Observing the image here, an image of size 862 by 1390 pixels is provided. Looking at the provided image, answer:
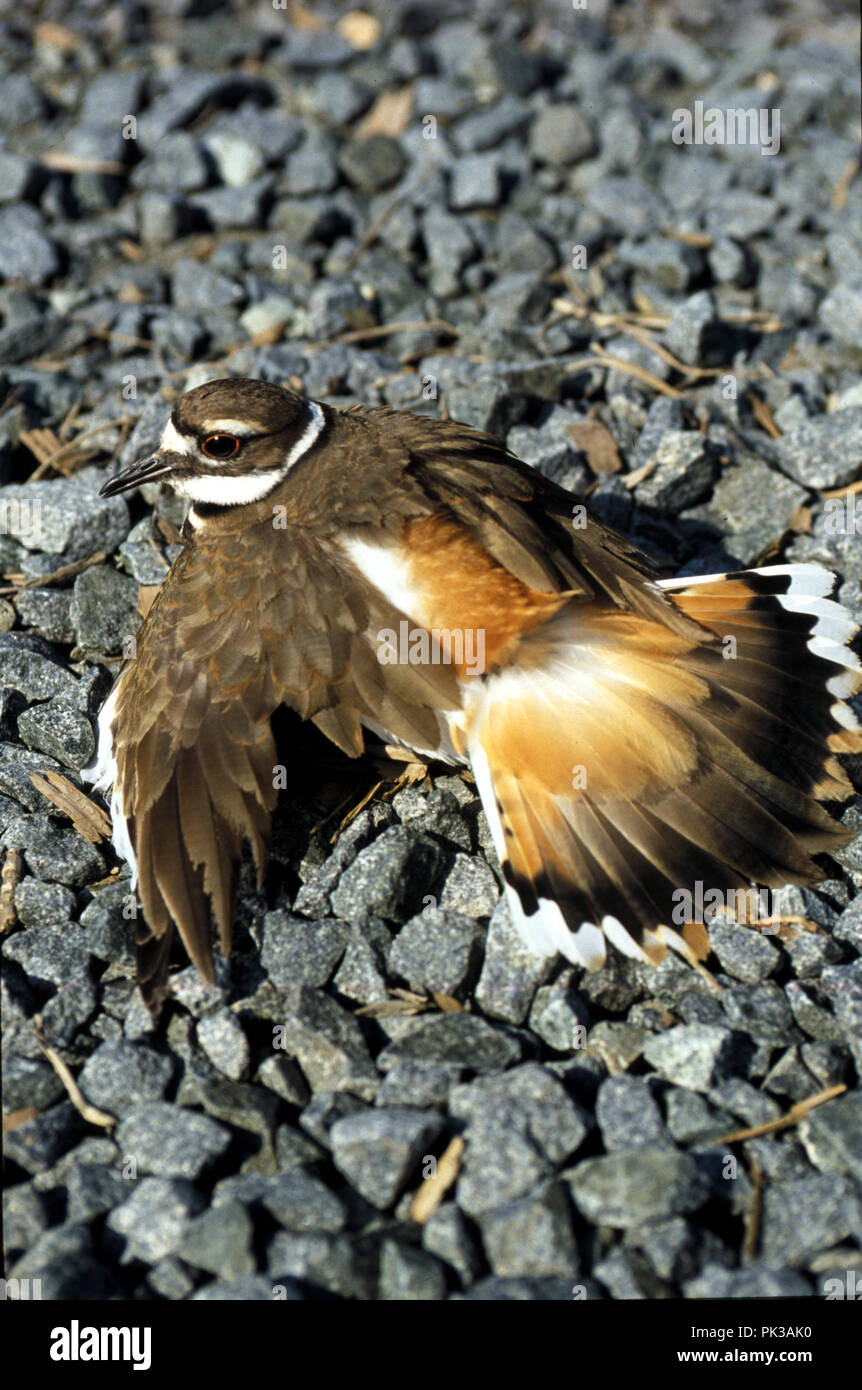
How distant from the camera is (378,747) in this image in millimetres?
3584

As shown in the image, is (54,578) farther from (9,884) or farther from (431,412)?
(431,412)

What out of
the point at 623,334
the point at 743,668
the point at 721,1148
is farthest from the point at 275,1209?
the point at 623,334

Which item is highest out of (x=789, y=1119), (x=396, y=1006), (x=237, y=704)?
(x=237, y=704)

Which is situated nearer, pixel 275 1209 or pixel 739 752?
pixel 275 1209

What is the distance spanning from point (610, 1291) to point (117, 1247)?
3.23 feet

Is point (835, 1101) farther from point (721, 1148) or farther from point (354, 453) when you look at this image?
point (354, 453)

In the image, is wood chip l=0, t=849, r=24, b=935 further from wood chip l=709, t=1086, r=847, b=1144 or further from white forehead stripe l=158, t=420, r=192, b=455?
wood chip l=709, t=1086, r=847, b=1144

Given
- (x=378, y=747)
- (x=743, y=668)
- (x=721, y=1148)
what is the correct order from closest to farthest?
(x=721, y=1148), (x=743, y=668), (x=378, y=747)

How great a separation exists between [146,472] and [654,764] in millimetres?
1772

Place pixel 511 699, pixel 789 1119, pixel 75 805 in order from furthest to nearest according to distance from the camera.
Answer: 1. pixel 75 805
2. pixel 511 699
3. pixel 789 1119

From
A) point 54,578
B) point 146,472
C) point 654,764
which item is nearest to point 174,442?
point 146,472

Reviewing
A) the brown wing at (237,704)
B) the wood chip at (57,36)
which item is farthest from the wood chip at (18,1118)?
the wood chip at (57,36)

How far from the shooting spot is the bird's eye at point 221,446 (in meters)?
3.69

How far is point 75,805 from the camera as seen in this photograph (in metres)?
3.55
